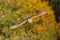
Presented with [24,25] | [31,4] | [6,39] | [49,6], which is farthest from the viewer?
[49,6]

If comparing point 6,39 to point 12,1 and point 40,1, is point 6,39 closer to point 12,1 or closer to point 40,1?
point 12,1

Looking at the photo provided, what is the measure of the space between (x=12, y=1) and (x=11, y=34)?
31.0 inches

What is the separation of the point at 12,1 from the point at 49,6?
1.00 m

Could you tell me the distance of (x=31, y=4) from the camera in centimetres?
449

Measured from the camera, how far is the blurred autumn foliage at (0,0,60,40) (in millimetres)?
3982

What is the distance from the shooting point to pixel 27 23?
422cm

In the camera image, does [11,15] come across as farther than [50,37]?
No

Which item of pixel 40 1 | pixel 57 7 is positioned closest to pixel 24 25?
pixel 40 1

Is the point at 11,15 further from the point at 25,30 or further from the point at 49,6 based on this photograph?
the point at 49,6

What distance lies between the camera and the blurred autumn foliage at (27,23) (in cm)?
398

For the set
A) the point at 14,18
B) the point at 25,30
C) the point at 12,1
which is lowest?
the point at 25,30

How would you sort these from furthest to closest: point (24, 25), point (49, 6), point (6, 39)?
point (49, 6) → point (24, 25) → point (6, 39)

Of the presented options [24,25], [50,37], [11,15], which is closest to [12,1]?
[11,15]

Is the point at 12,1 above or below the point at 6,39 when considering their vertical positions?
above
